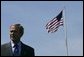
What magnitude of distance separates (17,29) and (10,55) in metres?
0.89

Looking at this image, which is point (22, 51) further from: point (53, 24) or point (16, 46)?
point (53, 24)

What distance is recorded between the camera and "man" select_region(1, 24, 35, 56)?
9.61m

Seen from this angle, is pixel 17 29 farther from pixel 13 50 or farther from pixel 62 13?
pixel 62 13

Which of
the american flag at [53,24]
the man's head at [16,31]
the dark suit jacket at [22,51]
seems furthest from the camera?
the american flag at [53,24]

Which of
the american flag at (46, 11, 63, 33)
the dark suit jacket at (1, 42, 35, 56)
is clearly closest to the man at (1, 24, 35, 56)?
the dark suit jacket at (1, 42, 35, 56)

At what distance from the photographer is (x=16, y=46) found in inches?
393

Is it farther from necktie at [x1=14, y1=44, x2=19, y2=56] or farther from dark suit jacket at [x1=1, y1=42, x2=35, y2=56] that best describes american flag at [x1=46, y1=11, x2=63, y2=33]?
necktie at [x1=14, y1=44, x2=19, y2=56]

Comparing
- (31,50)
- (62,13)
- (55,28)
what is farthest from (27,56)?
(62,13)

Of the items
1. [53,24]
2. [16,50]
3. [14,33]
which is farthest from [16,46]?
[53,24]

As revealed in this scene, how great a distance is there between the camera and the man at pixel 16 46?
9.61 metres

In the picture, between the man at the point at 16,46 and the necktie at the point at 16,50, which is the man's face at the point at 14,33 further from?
the necktie at the point at 16,50

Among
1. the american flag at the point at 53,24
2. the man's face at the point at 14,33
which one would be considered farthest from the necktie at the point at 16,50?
the american flag at the point at 53,24

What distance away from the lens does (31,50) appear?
33.0 feet

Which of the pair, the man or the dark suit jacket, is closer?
the man
